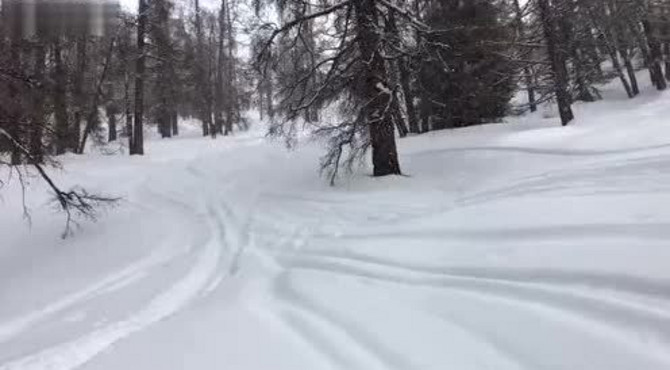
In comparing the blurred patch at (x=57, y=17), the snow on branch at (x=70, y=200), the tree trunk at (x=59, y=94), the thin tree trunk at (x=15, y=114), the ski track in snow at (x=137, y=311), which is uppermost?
the blurred patch at (x=57, y=17)

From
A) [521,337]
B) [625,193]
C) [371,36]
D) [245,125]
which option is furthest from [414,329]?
[245,125]

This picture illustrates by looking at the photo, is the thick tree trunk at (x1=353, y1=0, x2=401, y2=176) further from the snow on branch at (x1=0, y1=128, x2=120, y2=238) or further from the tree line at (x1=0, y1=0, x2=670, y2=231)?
the snow on branch at (x1=0, y1=128, x2=120, y2=238)

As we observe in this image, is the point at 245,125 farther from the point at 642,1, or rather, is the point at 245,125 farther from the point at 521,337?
the point at 521,337

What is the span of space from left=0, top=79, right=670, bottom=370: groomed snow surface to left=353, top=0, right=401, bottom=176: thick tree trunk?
1058 millimetres

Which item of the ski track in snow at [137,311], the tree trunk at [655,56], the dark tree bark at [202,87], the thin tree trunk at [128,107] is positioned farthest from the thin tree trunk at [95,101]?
the tree trunk at [655,56]

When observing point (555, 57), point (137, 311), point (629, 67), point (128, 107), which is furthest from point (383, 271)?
point (128, 107)

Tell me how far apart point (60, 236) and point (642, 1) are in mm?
20809

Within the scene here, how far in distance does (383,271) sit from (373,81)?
22.1 feet

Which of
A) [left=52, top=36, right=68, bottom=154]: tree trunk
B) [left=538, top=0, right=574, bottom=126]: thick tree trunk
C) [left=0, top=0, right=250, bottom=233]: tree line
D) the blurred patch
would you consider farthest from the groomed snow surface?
the blurred patch

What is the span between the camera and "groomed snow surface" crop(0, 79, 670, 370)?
198 inches

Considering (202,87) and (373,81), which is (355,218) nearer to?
(373,81)

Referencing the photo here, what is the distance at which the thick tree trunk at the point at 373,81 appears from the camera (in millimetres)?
12953

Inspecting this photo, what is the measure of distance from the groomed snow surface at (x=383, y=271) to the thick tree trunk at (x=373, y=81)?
106 cm

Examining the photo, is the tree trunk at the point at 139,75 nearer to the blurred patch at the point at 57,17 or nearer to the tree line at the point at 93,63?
the tree line at the point at 93,63
